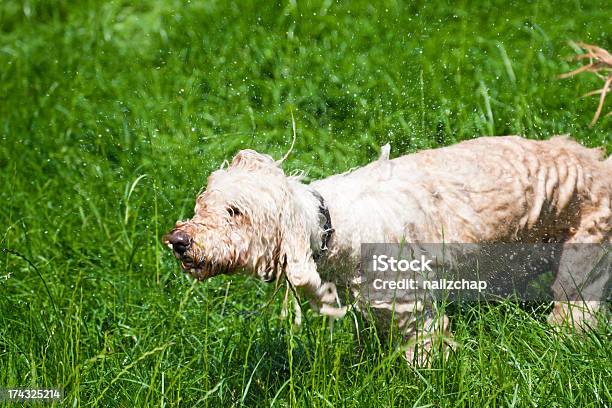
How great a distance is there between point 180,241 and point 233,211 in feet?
0.87

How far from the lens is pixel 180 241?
394cm

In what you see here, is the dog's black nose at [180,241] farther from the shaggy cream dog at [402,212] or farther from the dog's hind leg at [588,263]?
the dog's hind leg at [588,263]

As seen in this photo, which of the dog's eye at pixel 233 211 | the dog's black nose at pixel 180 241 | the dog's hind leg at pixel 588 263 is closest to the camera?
the dog's black nose at pixel 180 241

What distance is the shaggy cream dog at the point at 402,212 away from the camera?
13.4 feet

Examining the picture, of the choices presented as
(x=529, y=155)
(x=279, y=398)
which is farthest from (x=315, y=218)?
(x=529, y=155)

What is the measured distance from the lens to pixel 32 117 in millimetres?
7008

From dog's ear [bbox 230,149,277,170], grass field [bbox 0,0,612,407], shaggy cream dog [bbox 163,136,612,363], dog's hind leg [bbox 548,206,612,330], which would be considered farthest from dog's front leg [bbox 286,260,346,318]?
dog's hind leg [bbox 548,206,612,330]

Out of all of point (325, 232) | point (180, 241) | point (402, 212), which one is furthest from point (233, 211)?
point (402, 212)

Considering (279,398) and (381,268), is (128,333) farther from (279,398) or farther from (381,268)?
(381,268)

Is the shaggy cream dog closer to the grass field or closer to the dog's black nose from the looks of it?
the dog's black nose

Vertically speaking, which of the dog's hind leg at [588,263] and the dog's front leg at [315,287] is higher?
the dog's front leg at [315,287]

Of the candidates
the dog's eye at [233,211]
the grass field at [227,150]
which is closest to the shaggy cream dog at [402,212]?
the dog's eye at [233,211]

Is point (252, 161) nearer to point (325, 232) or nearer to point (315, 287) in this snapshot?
point (325, 232)

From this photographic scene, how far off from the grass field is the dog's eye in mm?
569
